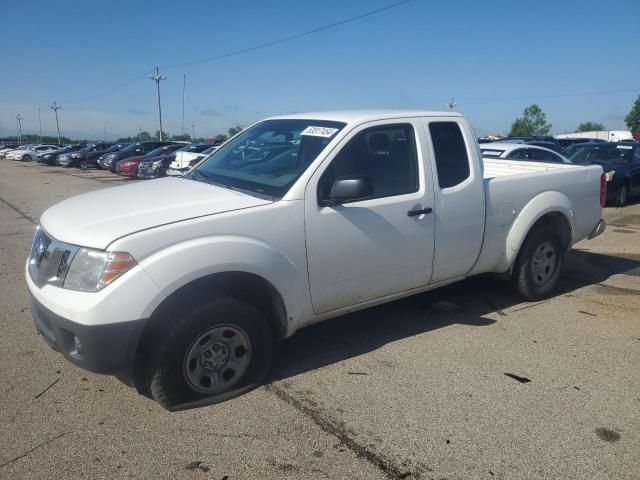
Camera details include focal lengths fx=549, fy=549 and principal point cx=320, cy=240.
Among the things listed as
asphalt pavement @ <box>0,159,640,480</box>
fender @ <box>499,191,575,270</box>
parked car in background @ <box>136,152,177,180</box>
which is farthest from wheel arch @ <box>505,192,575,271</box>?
parked car in background @ <box>136,152,177,180</box>

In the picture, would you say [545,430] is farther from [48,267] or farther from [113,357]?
[48,267]

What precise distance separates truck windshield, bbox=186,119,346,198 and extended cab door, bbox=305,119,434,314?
195 millimetres

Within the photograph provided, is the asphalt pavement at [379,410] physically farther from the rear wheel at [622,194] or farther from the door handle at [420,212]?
the rear wheel at [622,194]

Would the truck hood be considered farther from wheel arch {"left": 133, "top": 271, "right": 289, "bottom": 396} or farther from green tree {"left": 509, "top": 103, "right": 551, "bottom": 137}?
green tree {"left": 509, "top": 103, "right": 551, "bottom": 137}

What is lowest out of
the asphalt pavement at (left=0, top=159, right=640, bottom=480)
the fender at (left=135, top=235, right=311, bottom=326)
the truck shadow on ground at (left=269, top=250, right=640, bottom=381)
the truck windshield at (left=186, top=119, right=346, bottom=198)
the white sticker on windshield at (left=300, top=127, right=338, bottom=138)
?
the asphalt pavement at (left=0, top=159, right=640, bottom=480)

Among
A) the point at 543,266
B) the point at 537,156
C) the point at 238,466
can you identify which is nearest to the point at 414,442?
the point at 238,466

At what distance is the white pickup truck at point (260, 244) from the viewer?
3119mm

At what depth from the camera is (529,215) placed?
16.9 feet

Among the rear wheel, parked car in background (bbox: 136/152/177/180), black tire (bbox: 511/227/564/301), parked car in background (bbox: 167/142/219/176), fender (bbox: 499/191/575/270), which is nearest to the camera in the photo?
fender (bbox: 499/191/575/270)

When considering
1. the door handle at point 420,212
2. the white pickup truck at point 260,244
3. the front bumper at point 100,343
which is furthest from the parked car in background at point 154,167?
the front bumper at point 100,343

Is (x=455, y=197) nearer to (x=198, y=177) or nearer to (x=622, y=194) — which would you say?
(x=198, y=177)

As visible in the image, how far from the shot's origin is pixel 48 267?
3.32 meters

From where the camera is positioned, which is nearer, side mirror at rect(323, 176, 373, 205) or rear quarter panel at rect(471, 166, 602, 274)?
side mirror at rect(323, 176, 373, 205)

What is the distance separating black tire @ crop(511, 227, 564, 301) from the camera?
5312 millimetres
